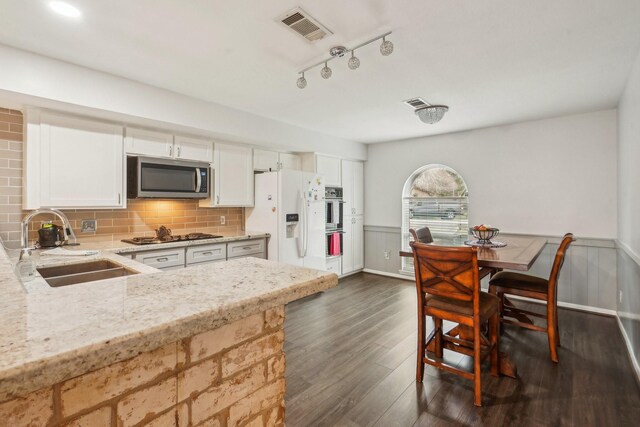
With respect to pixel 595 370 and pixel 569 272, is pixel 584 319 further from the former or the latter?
pixel 595 370

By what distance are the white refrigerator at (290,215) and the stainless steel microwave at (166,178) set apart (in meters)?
0.79

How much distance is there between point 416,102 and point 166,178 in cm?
280

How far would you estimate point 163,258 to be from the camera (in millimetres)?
3174

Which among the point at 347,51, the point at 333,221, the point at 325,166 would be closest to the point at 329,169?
the point at 325,166

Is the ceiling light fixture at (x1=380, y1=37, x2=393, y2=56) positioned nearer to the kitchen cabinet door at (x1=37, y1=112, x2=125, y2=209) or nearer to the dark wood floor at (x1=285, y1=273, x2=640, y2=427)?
the dark wood floor at (x1=285, y1=273, x2=640, y2=427)

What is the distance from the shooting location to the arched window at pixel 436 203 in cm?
485

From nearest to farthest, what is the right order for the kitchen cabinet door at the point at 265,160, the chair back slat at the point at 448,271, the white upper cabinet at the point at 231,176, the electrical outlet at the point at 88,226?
1. the chair back slat at the point at 448,271
2. the electrical outlet at the point at 88,226
3. the white upper cabinet at the point at 231,176
4. the kitchen cabinet door at the point at 265,160

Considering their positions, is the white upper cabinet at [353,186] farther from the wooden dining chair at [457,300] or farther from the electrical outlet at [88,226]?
the electrical outlet at [88,226]

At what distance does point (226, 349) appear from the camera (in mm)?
791

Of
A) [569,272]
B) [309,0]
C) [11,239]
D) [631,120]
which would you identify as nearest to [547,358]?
[569,272]

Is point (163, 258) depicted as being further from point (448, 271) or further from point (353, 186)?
point (353, 186)

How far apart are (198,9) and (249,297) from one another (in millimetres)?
1892

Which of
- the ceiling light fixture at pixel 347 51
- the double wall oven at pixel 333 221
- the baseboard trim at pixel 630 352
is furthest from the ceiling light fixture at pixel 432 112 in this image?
the baseboard trim at pixel 630 352

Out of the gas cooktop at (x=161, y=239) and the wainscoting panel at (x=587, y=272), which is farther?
the wainscoting panel at (x=587, y=272)
